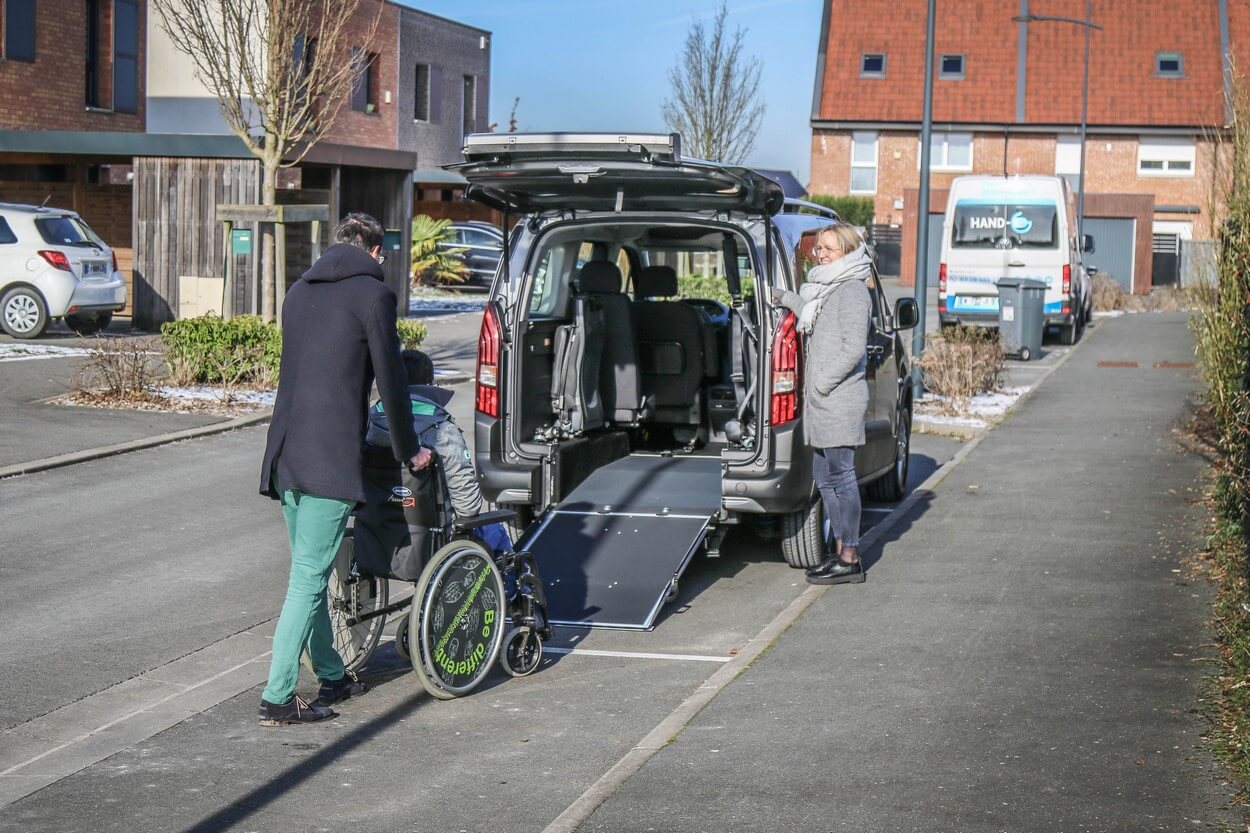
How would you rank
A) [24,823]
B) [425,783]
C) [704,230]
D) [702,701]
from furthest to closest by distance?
[704,230] → [702,701] → [425,783] → [24,823]

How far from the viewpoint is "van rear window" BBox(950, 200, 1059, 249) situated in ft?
91.1

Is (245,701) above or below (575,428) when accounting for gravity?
below

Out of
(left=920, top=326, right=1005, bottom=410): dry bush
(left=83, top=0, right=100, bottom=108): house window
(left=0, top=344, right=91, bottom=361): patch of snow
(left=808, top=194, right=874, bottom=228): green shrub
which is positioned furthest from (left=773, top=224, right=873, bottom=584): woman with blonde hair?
(left=808, top=194, right=874, bottom=228): green shrub

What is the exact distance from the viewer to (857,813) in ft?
17.1

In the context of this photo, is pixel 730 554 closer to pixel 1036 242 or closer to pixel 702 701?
pixel 702 701

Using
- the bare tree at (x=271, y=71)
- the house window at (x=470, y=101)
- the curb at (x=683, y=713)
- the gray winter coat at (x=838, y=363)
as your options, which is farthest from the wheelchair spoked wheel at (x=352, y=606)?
the house window at (x=470, y=101)

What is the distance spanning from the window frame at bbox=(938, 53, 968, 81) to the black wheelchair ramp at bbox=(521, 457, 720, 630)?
49913 mm

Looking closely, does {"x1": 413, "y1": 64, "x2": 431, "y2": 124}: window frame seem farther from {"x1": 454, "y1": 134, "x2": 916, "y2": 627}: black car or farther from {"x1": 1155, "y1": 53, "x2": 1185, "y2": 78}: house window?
{"x1": 454, "y1": 134, "x2": 916, "y2": 627}: black car

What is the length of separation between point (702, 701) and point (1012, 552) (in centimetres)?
388

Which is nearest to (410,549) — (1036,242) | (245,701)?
(245,701)

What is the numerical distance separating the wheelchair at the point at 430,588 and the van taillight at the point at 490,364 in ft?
6.94

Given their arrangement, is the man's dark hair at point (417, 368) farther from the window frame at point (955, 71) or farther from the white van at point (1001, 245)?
the window frame at point (955, 71)

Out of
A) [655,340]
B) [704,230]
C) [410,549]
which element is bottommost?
[410,549]

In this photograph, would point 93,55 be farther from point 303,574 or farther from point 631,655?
point 303,574
